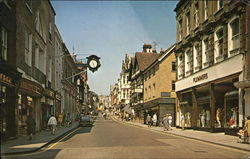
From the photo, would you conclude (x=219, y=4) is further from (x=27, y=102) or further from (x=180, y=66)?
(x=27, y=102)

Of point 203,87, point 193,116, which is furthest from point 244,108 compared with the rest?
point 193,116

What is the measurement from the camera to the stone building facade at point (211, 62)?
837 inches

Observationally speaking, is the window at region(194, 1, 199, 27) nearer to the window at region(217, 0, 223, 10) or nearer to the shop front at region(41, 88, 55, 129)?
the window at region(217, 0, 223, 10)

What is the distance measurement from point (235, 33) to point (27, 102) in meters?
15.1

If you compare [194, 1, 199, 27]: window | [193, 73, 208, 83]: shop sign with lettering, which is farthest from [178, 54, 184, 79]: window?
[194, 1, 199, 27]: window

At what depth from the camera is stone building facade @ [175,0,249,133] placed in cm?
2127

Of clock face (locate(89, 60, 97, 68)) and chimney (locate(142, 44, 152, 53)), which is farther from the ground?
chimney (locate(142, 44, 152, 53))

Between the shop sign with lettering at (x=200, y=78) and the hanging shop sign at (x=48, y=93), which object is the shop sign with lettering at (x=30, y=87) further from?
the shop sign with lettering at (x=200, y=78)

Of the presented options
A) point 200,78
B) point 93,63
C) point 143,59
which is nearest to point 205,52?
point 200,78

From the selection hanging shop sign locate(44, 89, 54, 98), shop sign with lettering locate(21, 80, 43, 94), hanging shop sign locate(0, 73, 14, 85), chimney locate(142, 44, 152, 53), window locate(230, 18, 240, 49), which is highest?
chimney locate(142, 44, 152, 53)

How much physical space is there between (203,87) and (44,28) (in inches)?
574

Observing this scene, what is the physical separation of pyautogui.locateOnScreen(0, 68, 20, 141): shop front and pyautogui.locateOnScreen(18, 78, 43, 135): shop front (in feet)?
4.30

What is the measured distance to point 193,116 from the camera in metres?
29.7

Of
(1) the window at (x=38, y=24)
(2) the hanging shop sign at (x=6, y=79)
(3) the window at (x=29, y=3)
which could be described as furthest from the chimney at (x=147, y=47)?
(2) the hanging shop sign at (x=6, y=79)
